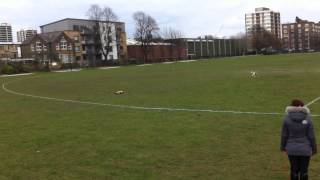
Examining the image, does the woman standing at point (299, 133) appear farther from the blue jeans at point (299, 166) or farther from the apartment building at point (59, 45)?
the apartment building at point (59, 45)

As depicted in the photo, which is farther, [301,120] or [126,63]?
[126,63]

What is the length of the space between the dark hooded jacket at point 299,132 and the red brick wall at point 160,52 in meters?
150

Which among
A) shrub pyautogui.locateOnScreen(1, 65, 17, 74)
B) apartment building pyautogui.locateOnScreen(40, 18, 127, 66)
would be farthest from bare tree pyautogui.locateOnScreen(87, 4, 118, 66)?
shrub pyautogui.locateOnScreen(1, 65, 17, 74)

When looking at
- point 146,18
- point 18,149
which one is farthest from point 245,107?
point 146,18

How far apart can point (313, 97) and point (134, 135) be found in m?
11.2

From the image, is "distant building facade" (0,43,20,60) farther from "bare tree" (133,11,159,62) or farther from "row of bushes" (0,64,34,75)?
"row of bushes" (0,64,34,75)

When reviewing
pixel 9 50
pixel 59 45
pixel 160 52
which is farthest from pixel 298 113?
pixel 160 52

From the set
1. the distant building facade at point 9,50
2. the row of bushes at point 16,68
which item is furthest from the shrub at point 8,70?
the distant building facade at point 9,50

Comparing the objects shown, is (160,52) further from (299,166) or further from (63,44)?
(299,166)

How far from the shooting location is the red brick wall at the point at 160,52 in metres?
163

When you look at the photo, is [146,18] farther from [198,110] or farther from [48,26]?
[198,110]

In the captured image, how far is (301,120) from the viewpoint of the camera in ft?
28.2

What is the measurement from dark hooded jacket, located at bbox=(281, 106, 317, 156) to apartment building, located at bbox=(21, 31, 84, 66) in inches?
5088

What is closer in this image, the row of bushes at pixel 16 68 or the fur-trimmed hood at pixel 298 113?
the fur-trimmed hood at pixel 298 113
